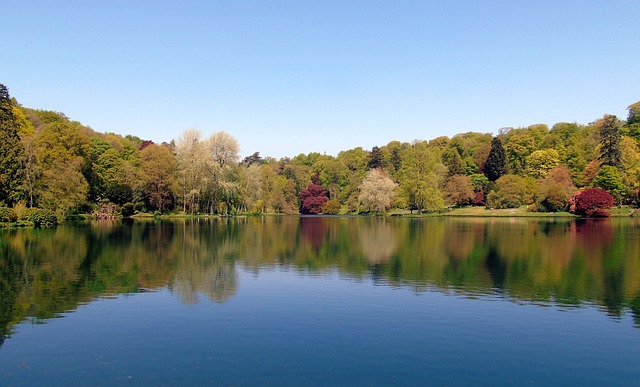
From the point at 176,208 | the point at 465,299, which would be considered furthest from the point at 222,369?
the point at 176,208

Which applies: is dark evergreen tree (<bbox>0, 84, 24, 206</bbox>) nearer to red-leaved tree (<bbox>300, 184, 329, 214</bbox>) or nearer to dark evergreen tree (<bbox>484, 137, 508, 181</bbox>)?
red-leaved tree (<bbox>300, 184, 329, 214</bbox>)

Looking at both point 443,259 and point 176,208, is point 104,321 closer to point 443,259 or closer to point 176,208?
point 443,259

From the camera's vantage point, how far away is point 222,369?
35.7ft

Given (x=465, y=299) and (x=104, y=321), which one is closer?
(x=104, y=321)

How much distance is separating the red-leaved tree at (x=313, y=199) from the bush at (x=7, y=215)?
8670 cm

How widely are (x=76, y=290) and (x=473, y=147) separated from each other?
432 ft

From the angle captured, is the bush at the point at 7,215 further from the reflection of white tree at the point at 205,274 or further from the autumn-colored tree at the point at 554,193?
the autumn-colored tree at the point at 554,193

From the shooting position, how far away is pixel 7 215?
52875 mm

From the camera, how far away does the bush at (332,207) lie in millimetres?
130000

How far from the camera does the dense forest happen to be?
61.2 metres

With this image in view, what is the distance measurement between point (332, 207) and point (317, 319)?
114802 mm

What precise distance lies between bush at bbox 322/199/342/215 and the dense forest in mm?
293

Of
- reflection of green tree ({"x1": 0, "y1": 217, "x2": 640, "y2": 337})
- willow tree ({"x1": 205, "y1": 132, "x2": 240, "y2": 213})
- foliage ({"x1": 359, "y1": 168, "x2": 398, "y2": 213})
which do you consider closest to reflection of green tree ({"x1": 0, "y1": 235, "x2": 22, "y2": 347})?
reflection of green tree ({"x1": 0, "y1": 217, "x2": 640, "y2": 337})

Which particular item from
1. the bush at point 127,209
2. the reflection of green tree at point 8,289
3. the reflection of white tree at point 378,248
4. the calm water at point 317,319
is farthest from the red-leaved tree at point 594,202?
the reflection of green tree at point 8,289
